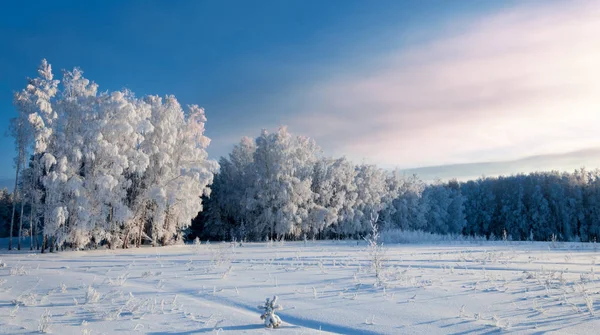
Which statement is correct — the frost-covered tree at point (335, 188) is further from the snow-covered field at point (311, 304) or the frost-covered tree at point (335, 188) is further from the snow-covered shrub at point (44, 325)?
the snow-covered shrub at point (44, 325)

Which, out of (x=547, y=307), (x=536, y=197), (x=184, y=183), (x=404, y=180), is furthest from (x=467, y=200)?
(x=547, y=307)

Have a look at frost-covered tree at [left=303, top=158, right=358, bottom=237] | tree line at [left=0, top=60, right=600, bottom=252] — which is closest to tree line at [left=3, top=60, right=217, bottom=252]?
tree line at [left=0, top=60, right=600, bottom=252]

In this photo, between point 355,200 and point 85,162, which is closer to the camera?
point 85,162

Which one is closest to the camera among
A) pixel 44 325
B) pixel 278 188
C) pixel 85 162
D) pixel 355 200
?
pixel 44 325

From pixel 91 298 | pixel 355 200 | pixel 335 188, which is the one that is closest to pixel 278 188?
pixel 335 188

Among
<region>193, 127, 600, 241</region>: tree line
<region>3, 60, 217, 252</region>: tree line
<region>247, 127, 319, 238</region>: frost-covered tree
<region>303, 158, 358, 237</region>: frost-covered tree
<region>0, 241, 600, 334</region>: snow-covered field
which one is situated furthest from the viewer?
<region>303, 158, 358, 237</region>: frost-covered tree

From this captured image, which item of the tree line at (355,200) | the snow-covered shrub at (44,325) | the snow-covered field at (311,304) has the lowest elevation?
the snow-covered field at (311,304)

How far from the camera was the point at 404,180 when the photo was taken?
73438 mm

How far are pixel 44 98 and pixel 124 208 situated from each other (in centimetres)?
893

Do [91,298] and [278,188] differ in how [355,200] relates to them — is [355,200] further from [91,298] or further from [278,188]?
[91,298]

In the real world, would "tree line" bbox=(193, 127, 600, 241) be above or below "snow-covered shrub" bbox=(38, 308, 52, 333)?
above

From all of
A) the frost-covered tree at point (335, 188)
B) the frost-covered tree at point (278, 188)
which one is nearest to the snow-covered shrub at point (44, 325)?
the frost-covered tree at point (278, 188)

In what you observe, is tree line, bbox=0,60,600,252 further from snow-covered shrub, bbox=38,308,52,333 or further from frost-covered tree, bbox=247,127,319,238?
snow-covered shrub, bbox=38,308,52,333

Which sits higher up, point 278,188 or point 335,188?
point 335,188
